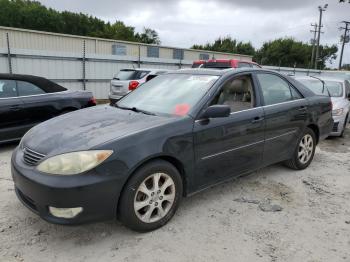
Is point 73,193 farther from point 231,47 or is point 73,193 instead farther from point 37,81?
point 231,47

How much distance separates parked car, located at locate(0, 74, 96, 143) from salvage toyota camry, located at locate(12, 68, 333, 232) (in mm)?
2469

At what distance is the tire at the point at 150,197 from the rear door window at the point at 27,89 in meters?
3.98

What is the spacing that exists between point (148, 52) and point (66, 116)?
19276 mm

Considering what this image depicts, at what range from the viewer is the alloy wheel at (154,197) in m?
3.05

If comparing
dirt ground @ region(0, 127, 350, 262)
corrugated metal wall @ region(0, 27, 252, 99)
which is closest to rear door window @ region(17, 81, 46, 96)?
dirt ground @ region(0, 127, 350, 262)

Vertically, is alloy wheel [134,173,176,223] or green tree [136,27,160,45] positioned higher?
green tree [136,27,160,45]

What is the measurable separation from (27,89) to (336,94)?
7077 millimetres

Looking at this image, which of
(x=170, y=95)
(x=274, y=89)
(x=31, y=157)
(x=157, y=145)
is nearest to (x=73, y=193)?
(x=31, y=157)

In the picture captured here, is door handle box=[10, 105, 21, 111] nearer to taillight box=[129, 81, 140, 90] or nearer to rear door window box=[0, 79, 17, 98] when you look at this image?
rear door window box=[0, 79, 17, 98]

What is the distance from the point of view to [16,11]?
199ft

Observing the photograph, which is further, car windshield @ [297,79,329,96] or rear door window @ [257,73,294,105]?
car windshield @ [297,79,329,96]

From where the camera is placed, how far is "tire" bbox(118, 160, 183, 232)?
293cm

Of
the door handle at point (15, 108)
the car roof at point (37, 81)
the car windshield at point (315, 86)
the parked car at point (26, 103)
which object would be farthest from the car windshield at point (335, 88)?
the door handle at point (15, 108)

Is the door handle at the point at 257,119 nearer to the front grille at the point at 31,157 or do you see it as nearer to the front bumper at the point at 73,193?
the front bumper at the point at 73,193
